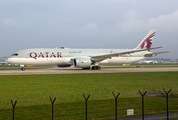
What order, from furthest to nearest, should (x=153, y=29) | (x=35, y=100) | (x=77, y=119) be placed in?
(x=153, y=29)
(x=35, y=100)
(x=77, y=119)

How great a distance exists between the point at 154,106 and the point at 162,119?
1.44 meters

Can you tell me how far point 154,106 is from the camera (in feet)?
36.2

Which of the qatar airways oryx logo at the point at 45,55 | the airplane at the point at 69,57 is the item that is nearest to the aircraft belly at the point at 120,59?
the airplane at the point at 69,57

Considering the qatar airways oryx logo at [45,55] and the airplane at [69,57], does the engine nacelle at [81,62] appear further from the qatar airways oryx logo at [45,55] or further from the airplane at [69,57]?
the qatar airways oryx logo at [45,55]

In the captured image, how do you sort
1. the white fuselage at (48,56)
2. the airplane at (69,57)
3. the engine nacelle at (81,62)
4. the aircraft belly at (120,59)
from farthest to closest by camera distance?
the aircraft belly at (120,59) < the white fuselage at (48,56) < the airplane at (69,57) < the engine nacelle at (81,62)

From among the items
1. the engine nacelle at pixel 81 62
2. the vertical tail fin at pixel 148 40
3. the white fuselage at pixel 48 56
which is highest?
the vertical tail fin at pixel 148 40

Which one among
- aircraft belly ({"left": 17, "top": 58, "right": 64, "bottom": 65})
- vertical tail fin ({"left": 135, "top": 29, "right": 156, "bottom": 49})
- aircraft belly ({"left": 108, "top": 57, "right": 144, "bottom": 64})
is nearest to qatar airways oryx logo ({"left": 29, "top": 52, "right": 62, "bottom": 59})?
aircraft belly ({"left": 17, "top": 58, "right": 64, "bottom": 65})

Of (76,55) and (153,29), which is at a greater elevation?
(153,29)

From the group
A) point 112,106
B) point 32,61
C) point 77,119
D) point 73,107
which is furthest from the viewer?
point 32,61

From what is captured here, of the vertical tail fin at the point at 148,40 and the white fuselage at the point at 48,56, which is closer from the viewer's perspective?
the white fuselage at the point at 48,56

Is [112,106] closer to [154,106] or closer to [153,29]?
[154,106]

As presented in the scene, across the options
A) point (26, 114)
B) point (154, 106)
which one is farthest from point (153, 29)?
point (26, 114)

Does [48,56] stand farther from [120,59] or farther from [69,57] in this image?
[120,59]

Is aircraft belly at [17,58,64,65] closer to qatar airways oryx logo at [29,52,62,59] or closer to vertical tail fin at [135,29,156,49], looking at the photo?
qatar airways oryx logo at [29,52,62,59]
